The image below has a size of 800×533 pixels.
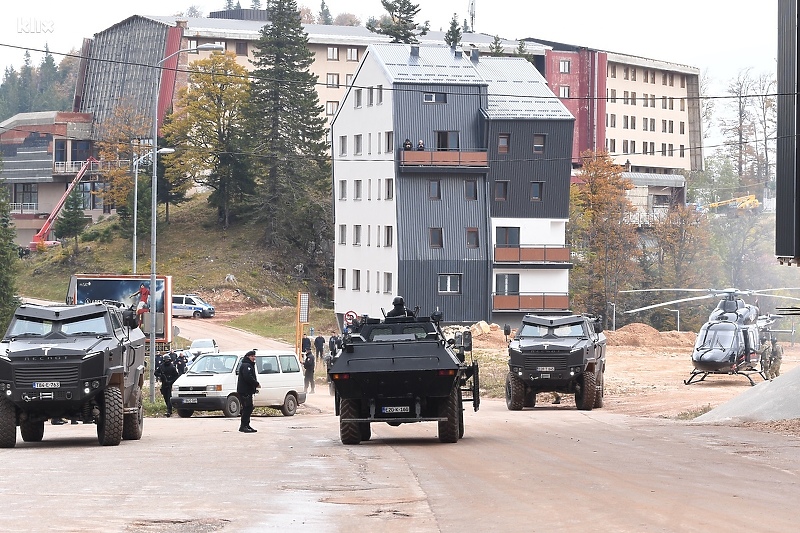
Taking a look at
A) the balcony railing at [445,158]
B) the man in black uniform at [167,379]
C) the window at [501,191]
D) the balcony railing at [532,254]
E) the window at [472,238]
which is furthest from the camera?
the window at [501,191]

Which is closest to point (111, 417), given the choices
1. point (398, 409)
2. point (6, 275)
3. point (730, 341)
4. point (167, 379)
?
point (398, 409)

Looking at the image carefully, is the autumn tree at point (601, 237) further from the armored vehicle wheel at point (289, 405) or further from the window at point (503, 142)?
the armored vehicle wheel at point (289, 405)

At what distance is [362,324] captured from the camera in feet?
69.4

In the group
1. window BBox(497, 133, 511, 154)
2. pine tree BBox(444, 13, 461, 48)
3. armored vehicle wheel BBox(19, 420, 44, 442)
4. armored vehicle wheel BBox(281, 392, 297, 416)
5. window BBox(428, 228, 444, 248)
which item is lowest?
armored vehicle wheel BBox(281, 392, 297, 416)

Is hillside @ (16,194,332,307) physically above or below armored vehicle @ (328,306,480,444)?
above

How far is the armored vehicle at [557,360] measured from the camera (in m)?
28.4

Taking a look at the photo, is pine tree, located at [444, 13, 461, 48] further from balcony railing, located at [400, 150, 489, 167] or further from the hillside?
balcony railing, located at [400, 150, 489, 167]

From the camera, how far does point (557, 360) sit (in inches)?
1117

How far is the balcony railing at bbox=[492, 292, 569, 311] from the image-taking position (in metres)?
67.4

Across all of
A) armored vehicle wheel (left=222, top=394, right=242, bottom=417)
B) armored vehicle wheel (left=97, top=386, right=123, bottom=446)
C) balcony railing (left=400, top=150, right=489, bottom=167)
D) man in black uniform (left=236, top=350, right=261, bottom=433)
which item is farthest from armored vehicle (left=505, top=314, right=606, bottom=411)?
balcony railing (left=400, top=150, right=489, bottom=167)

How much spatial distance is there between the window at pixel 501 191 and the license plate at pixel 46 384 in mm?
51560

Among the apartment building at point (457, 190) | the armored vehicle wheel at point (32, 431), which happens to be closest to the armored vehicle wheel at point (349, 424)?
the armored vehicle wheel at point (32, 431)

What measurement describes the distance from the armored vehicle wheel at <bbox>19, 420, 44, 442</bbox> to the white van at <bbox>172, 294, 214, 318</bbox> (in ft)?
172

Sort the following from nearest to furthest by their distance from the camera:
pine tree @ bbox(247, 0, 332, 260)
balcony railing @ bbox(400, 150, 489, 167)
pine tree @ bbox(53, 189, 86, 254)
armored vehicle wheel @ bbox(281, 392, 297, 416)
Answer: armored vehicle wheel @ bbox(281, 392, 297, 416)
balcony railing @ bbox(400, 150, 489, 167)
pine tree @ bbox(247, 0, 332, 260)
pine tree @ bbox(53, 189, 86, 254)
